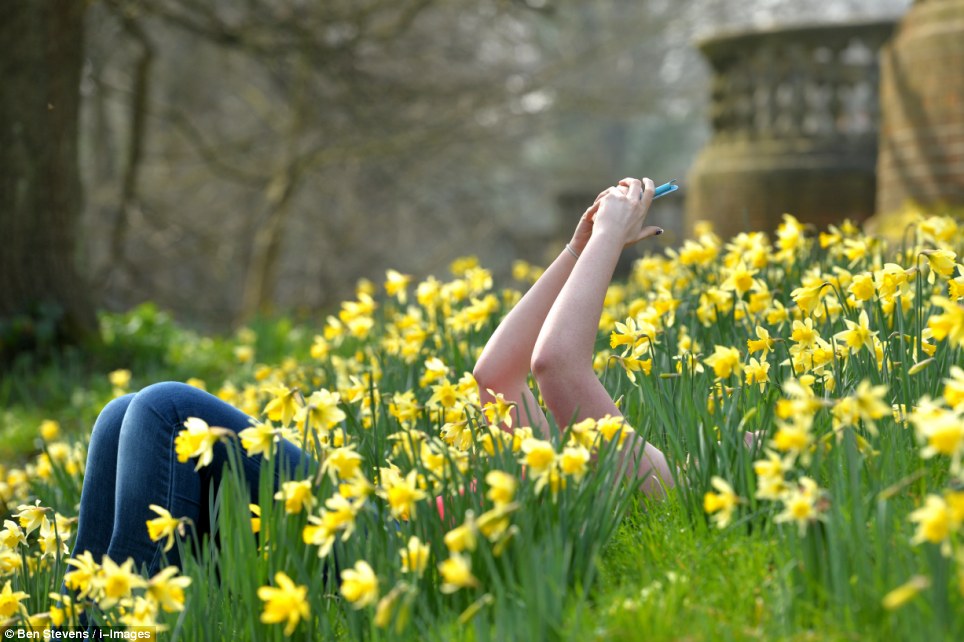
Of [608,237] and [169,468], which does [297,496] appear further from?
[608,237]

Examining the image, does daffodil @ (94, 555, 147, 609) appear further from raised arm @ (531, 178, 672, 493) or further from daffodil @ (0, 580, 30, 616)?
raised arm @ (531, 178, 672, 493)

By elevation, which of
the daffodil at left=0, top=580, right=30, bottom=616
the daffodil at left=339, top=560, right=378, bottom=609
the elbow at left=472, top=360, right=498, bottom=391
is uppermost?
the elbow at left=472, top=360, right=498, bottom=391

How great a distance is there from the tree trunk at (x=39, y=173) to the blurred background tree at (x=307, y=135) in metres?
0.07

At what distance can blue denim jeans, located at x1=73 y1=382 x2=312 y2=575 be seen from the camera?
255cm

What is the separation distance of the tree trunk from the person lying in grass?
459 cm

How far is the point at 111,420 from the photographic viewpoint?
281 centimetres

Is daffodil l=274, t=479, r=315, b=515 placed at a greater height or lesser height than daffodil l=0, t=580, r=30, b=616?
greater

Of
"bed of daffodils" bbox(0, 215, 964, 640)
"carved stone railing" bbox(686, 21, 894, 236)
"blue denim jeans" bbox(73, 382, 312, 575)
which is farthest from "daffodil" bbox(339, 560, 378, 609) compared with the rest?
"carved stone railing" bbox(686, 21, 894, 236)

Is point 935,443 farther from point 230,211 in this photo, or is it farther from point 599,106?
point 230,211

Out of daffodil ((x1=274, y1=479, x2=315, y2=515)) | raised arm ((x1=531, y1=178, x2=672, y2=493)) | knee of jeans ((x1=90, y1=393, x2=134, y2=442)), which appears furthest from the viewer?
knee of jeans ((x1=90, y1=393, x2=134, y2=442))

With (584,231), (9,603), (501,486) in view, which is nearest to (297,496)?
(501,486)

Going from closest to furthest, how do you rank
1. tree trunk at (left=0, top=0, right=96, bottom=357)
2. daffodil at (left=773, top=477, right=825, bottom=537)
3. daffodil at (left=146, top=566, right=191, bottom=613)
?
daffodil at (left=773, top=477, right=825, bottom=537) → daffodil at (left=146, top=566, right=191, bottom=613) → tree trunk at (left=0, top=0, right=96, bottom=357)

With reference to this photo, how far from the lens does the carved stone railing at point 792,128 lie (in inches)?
343

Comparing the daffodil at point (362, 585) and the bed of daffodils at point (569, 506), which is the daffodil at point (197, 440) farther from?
the daffodil at point (362, 585)
